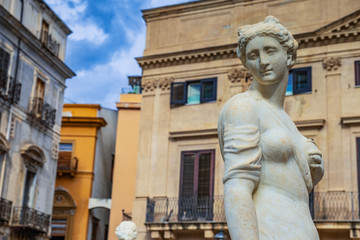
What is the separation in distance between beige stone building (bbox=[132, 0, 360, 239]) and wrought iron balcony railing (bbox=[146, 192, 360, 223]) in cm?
3

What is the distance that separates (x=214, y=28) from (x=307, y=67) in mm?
3963

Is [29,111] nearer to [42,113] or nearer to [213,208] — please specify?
[42,113]

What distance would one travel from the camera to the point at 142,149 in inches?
882

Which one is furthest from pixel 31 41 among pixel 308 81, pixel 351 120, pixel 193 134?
pixel 351 120

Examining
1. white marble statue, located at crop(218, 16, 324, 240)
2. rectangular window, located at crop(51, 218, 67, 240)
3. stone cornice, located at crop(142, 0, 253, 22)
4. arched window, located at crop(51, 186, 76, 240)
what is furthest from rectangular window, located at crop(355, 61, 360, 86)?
white marble statue, located at crop(218, 16, 324, 240)

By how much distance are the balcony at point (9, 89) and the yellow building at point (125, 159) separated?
19.8 ft

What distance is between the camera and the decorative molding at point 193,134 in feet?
70.0

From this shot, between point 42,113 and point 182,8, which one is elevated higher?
point 182,8

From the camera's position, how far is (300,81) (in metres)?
20.4

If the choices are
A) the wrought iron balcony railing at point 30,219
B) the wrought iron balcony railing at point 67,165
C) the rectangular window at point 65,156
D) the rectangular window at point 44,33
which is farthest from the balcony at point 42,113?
the rectangular window at point 65,156

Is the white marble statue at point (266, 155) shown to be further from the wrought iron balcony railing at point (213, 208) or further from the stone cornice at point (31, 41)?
the stone cornice at point (31, 41)

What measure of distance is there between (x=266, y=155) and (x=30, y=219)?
22.8 meters

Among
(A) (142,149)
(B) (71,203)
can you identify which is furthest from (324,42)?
(B) (71,203)

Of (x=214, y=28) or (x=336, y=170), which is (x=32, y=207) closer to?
(x=214, y=28)
